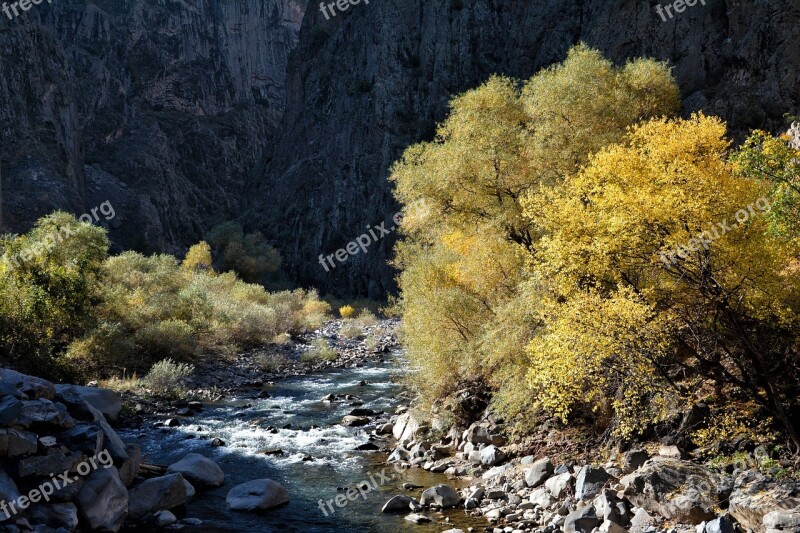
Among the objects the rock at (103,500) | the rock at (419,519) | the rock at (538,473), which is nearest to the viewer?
the rock at (103,500)

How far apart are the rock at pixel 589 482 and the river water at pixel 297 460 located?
208 cm

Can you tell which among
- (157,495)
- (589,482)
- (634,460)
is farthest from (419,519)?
(157,495)

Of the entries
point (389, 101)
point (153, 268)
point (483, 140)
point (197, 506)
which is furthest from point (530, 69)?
point (197, 506)

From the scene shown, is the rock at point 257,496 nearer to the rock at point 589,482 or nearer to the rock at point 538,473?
the rock at point 538,473

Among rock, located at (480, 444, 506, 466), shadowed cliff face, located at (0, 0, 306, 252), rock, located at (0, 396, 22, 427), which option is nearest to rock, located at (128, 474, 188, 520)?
rock, located at (0, 396, 22, 427)

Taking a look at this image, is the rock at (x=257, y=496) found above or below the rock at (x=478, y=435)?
below

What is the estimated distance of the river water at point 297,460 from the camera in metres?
11.6

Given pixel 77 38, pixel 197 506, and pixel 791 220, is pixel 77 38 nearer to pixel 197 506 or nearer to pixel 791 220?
pixel 197 506

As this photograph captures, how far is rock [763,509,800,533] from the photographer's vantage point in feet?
26.9

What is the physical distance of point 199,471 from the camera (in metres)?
13.5

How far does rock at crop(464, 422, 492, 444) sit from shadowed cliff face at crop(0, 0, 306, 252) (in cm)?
6211

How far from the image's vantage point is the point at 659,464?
10.7 meters

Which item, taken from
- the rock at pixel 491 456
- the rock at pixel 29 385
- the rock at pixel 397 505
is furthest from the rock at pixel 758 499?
the rock at pixel 29 385

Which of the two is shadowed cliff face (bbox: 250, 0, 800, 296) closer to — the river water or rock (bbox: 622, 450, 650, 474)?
rock (bbox: 622, 450, 650, 474)
